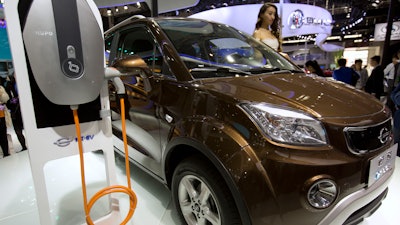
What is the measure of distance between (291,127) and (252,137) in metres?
0.18

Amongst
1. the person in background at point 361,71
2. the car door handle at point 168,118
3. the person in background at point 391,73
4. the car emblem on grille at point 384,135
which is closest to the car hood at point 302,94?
the car emblem on grille at point 384,135

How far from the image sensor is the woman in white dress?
3.14 m

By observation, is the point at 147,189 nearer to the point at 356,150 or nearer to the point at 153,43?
the point at 153,43

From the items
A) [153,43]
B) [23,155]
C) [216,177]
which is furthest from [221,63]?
[23,155]

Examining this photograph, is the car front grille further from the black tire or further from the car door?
the car door

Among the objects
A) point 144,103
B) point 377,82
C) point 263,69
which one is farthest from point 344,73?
point 144,103

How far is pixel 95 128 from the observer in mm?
1303

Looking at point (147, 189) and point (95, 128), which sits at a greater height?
point (95, 128)

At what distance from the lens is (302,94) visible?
1.35 metres

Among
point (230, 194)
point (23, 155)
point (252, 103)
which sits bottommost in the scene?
point (23, 155)

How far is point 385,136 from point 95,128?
151 cm

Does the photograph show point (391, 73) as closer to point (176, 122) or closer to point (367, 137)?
point (367, 137)

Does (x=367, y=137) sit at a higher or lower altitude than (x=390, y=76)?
higher

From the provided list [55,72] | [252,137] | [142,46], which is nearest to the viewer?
[55,72]
